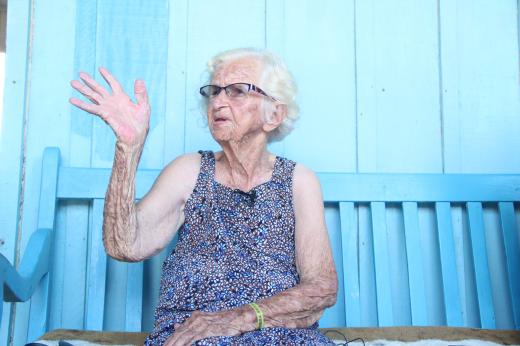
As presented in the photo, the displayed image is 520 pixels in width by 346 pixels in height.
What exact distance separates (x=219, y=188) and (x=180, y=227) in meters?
0.17

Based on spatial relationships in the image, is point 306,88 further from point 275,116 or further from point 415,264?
point 415,264

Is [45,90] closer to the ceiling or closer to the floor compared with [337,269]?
closer to the ceiling

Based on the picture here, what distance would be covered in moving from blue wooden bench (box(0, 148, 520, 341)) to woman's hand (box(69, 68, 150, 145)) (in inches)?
25.5

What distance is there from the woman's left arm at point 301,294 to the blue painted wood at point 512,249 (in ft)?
2.52

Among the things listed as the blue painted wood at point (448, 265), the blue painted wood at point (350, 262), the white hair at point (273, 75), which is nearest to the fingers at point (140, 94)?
the white hair at point (273, 75)

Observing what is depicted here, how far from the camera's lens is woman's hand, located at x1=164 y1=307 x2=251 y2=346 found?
5.16 feet

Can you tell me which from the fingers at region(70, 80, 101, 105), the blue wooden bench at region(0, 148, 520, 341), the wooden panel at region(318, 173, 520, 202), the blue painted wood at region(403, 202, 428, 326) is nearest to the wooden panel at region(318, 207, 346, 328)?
the blue wooden bench at region(0, 148, 520, 341)

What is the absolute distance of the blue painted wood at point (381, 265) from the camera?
2238 millimetres

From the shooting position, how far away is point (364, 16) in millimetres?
2553

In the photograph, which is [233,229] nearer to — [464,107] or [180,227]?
[180,227]

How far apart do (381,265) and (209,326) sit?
878 mm

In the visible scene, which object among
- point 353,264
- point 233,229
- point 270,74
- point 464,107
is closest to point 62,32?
point 270,74

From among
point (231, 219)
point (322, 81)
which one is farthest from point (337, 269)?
point (322, 81)

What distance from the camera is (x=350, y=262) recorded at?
2336 millimetres
